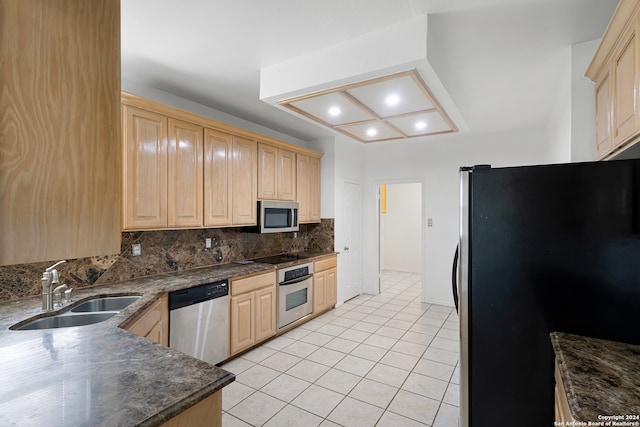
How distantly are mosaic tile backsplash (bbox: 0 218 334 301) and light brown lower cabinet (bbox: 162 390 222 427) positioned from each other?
128cm

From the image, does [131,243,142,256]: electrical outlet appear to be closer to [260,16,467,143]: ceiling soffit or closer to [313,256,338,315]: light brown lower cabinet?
[260,16,467,143]: ceiling soffit

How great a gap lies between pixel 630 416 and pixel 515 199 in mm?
966

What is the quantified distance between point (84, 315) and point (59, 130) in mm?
1681

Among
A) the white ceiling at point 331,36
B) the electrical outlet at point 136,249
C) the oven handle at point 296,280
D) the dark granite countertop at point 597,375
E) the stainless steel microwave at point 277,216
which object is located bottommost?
the oven handle at point 296,280

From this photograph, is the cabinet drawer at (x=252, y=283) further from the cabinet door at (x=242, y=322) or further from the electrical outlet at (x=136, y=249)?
the electrical outlet at (x=136, y=249)

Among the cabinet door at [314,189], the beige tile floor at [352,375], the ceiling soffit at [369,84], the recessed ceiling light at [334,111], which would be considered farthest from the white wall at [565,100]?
the cabinet door at [314,189]

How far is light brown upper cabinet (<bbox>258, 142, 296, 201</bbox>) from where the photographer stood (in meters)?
3.78

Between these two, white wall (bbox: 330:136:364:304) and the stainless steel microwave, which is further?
white wall (bbox: 330:136:364:304)

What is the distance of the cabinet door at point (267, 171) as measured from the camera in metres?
3.76

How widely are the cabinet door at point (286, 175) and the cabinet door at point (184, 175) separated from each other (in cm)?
120

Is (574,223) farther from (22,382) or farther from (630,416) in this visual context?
(22,382)

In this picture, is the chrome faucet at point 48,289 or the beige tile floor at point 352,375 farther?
the beige tile floor at point 352,375

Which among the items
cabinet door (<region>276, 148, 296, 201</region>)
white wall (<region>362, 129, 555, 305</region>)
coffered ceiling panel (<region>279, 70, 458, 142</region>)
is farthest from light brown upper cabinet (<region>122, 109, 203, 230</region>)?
white wall (<region>362, 129, 555, 305</region>)

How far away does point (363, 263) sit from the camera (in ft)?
18.7
